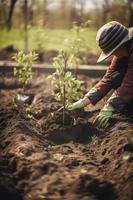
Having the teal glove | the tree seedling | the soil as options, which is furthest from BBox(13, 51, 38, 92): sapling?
the teal glove

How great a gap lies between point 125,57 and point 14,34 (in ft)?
30.6

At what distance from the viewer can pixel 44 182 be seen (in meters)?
3.12

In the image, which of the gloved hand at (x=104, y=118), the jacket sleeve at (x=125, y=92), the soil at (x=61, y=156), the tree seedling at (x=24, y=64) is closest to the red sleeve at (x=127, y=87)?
the jacket sleeve at (x=125, y=92)

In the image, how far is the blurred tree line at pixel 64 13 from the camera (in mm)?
13280

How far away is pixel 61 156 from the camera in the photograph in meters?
3.67

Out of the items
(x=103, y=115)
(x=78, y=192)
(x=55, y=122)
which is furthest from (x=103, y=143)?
(x=78, y=192)

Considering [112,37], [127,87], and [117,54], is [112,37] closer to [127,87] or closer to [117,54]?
[117,54]

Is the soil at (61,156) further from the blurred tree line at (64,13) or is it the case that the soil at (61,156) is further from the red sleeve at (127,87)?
the blurred tree line at (64,13)

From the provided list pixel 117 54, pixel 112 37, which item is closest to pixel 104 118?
pixel 117 54

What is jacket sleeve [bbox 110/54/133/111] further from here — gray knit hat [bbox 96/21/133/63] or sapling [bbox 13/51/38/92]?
sapling [bbox 13/51/38/92]

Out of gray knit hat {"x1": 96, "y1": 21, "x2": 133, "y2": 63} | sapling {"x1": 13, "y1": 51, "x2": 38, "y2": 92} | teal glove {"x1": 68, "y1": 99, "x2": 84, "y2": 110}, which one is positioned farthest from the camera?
sapling {"x1": 13, "y1": 51, "x2": 38, "y2": 92}

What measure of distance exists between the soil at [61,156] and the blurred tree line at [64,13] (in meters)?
5.56

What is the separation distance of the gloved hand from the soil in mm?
71

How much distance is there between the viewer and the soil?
3.03m
